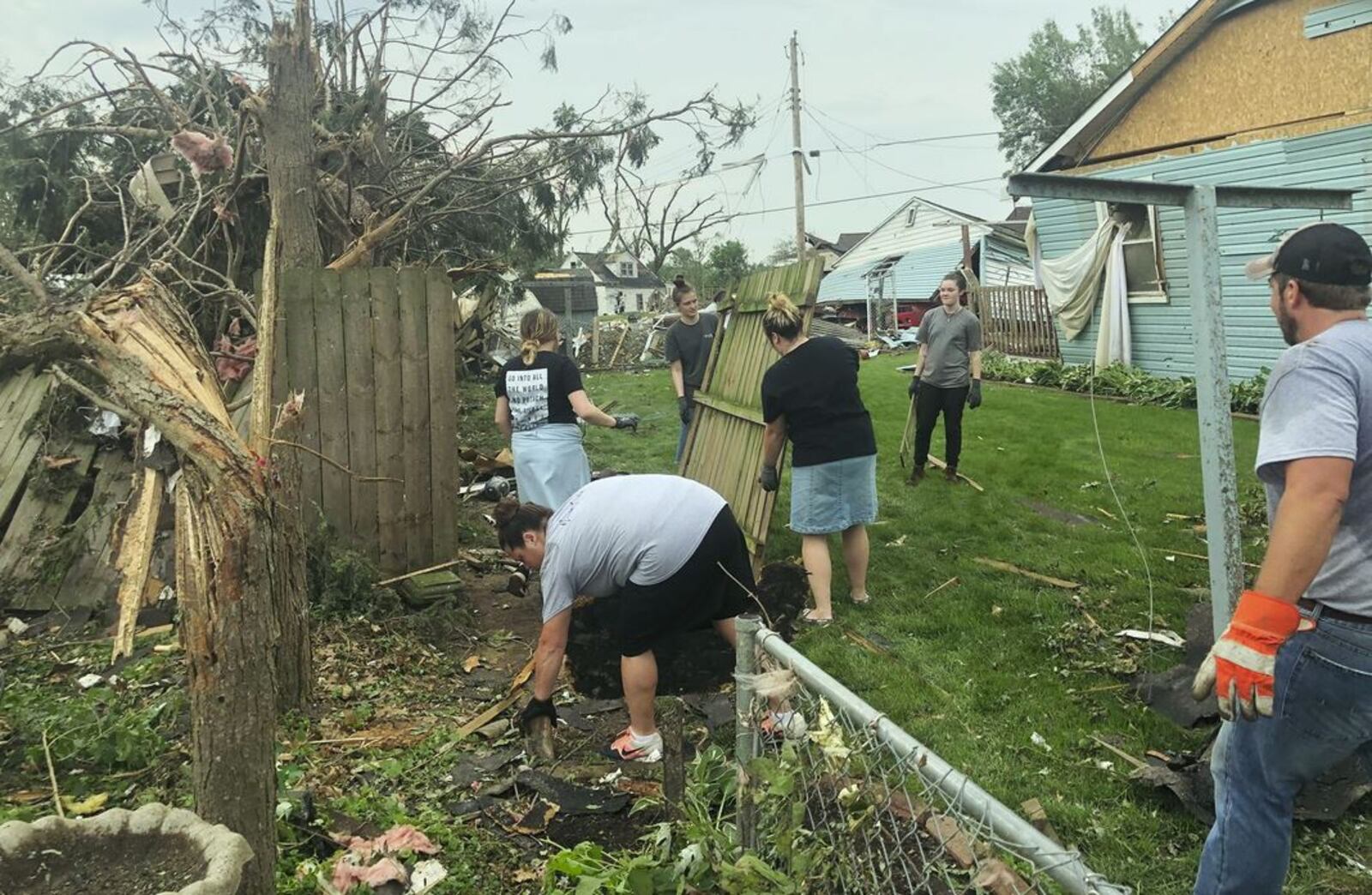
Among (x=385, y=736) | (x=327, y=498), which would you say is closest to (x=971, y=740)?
(x=385, y=736)

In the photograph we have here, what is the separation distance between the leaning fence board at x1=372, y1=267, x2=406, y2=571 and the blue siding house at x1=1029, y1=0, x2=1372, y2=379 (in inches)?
333

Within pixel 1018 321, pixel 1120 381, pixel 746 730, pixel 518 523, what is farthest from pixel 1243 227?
pixel 746 730

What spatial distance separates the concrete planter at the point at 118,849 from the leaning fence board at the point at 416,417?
327 centimetres

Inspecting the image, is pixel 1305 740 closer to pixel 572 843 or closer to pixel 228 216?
pixel 572 843

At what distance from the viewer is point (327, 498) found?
5.38 meters

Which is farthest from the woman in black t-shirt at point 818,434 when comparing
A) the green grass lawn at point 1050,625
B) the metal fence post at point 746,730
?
the metal fence post at point 746,730

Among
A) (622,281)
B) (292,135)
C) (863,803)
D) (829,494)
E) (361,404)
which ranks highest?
(622,281)

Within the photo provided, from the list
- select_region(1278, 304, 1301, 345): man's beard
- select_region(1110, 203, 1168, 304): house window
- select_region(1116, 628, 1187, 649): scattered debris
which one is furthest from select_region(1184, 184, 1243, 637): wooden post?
select_region(1110, 203, 1168, 304): house window

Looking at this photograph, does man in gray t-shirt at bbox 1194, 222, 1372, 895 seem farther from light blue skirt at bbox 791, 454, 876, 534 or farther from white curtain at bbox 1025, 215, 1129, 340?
white curtain at bbox 1025, 215, 1129, 340

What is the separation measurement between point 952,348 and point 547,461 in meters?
3.68

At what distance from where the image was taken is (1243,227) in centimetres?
1203

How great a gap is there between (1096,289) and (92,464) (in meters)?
13.1

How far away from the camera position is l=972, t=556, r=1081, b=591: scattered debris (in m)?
5.55

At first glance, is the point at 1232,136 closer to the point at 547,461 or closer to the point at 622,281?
the point at 547,461
